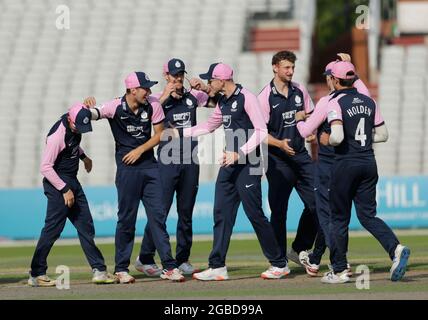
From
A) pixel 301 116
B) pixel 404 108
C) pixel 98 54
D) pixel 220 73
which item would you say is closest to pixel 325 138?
pixel 301 116

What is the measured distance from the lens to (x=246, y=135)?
1239cm

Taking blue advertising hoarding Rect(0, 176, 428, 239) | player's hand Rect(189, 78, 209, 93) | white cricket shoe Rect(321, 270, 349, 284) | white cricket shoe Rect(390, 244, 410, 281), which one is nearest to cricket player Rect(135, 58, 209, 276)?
player's hand Rect(189, 78, 209, 93)

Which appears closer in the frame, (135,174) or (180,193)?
(135,174)

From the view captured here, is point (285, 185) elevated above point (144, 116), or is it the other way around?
point (144, 116)

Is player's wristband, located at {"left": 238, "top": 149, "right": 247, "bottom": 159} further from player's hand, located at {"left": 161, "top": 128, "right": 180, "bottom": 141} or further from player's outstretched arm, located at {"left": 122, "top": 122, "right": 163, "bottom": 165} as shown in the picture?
player's hand, located at {"left": 161, "top": 128, "right": 180, "bottom": 141}

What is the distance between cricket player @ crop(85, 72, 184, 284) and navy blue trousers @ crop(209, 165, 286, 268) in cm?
59

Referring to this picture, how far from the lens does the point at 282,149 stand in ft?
41.6

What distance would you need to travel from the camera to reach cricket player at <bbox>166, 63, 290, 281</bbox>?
12.3 meters

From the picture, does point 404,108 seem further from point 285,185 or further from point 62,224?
point 62,224

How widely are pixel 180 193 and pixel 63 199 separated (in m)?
1.62

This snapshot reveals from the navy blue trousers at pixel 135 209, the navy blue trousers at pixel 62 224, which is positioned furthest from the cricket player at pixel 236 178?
the navy blue trousers at pixel 62 224
